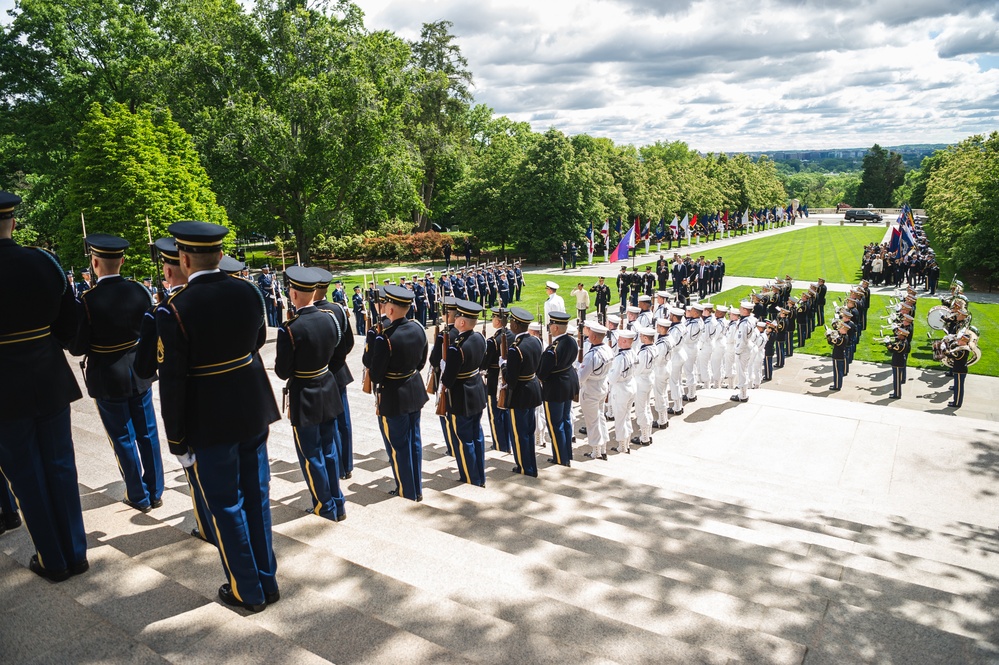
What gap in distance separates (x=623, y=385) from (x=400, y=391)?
449 cm

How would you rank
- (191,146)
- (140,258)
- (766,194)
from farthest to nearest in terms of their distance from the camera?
1. (766,194)
2. (191,146)
3. (140,258)

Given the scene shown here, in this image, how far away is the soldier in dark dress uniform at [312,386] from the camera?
17.7 feet

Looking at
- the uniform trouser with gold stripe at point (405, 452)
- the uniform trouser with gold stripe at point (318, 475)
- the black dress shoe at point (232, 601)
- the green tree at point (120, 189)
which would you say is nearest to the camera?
the black dress shoe at point (232, 601)

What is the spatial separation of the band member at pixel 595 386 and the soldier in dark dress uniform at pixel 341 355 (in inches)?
Result: 143

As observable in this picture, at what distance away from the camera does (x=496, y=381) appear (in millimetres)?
8797

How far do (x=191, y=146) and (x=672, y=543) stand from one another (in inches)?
1210

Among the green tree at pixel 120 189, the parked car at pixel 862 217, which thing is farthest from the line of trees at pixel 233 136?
the parked car at pixel 862 217

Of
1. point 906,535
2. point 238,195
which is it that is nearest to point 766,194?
point 238,195

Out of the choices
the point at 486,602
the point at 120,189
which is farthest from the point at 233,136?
the point at 486,602

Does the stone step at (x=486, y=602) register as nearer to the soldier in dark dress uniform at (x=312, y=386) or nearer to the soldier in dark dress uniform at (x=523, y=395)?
the soldier in dark dress uniform at (x=312, y=386)

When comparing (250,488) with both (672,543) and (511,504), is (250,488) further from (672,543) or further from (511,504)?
(672,543)

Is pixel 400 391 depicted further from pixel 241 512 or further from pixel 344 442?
pixel 241 512

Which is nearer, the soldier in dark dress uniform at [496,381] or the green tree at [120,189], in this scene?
the soldier in dark dress uniform at [496,381]

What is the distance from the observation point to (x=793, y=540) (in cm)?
605
